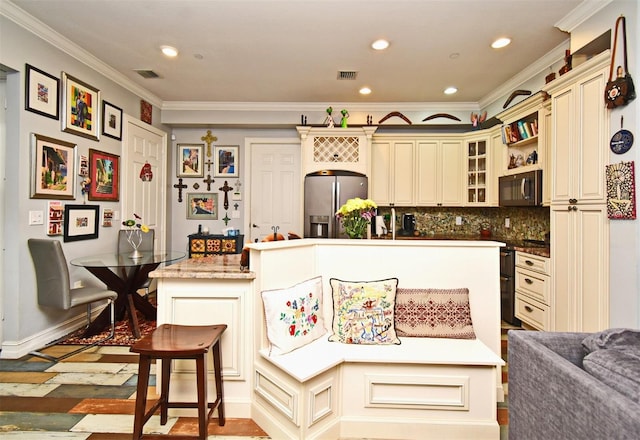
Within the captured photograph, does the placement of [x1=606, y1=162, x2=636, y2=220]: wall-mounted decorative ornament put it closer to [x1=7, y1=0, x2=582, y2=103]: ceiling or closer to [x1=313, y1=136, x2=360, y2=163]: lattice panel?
[x1=7, y1=0, x2=582, y2=103]: ceiling

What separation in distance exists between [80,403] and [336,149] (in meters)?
3.77

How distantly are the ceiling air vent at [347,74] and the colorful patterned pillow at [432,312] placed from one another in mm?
2667

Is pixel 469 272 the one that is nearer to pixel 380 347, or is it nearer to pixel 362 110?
pixel 380 347

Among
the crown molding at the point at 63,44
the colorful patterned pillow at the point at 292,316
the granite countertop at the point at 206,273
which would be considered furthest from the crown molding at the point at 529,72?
the crown molding at the point at 63,44

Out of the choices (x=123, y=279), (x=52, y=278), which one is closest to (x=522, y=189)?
(x=123, y=279)

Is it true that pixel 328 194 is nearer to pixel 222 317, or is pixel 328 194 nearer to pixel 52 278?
pixel 222 317

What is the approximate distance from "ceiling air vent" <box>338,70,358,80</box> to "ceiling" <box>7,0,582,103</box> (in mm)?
58

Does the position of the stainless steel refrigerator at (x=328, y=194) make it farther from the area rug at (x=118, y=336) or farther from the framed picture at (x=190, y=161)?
the area rug at (x=118, y=336)

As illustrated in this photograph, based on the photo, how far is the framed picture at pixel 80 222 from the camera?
3109 millimetres

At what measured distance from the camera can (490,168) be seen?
169 inches

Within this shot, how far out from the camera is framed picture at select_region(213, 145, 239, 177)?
5.11 m

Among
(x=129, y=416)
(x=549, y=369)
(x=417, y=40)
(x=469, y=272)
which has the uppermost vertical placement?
(x=417, y=40)

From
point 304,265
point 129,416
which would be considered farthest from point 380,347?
point 129,416

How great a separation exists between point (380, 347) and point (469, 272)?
2.55 feet
